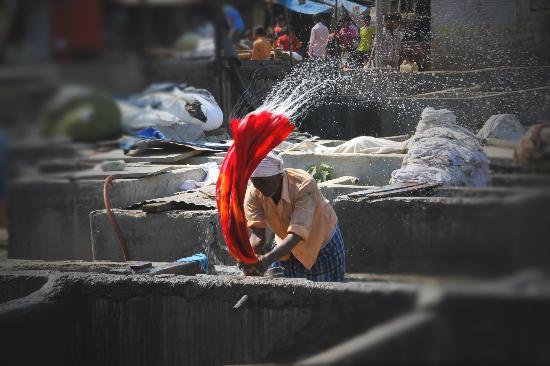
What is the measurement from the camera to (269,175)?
531 cm

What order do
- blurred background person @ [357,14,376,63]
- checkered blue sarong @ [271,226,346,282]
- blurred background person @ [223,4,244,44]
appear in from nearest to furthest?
blurred background person @ [223,4,244,44] → checkered blue sarong @ [271,226,346,282] → blurred background person @ [357,14,376,63]

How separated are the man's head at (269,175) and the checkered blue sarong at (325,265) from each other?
0.53 m

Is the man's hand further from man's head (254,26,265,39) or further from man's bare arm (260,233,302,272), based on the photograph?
man's head (254,26,265,39)

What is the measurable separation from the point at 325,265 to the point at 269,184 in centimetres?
71

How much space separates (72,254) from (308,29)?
3.01 metres

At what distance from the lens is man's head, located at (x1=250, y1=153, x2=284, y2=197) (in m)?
5.32

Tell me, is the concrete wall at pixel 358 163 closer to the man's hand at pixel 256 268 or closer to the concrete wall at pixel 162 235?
the concrete wall at pixel 162 235

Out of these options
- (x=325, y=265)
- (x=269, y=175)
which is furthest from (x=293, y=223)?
(x=325, y=265)

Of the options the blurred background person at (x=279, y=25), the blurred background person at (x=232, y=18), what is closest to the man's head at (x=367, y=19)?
the blurred background person at (x=279, y=25)

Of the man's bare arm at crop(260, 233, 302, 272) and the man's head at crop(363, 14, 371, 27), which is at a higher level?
the man's head at crop(363, 14, 371, 27)

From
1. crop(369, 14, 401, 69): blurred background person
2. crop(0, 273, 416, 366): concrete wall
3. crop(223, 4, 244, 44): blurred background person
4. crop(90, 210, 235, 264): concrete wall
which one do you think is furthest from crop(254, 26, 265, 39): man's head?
crop(0, 273, 416, 366): concrete wall

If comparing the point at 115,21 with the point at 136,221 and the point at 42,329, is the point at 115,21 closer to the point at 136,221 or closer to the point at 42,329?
the point at 42,329

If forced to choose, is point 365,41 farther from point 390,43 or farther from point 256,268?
point 256,268

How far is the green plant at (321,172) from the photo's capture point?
322 inches
